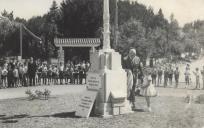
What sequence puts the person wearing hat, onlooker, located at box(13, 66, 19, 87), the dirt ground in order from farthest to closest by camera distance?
onlooker, located at box(13, 66, 19, 87), the person wearing hat, the dirt ground

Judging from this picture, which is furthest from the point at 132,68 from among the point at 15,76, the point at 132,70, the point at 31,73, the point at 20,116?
the point at 31,73

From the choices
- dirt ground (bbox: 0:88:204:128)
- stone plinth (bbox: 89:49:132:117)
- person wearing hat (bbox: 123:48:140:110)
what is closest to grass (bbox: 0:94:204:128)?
dirt ground (bbox: 0:88:204:128)

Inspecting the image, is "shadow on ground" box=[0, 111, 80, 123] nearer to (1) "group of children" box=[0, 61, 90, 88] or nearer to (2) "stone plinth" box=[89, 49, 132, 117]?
(2) "stone plinth" box=[89, 49, 132, 117]

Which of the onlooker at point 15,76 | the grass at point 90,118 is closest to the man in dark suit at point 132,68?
the grass at point 90,118

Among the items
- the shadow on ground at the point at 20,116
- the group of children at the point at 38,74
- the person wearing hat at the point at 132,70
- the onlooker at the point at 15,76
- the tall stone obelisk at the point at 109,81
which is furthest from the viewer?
the group of children at the point at 38,74

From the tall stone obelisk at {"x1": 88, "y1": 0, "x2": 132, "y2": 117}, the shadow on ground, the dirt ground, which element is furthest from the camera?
the tall stone obelisk at {"x1": 88, "y1": 0, "x2": 132, "y2": 117}

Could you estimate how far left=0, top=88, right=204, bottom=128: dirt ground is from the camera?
11.2 metres

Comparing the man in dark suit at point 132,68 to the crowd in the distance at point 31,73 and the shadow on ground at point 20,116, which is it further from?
the crowd in the distance at point 31,73

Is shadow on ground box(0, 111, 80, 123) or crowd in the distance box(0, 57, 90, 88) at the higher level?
crowd in the distance box(0, 57, 90, 88)

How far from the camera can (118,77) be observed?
43.2 ft

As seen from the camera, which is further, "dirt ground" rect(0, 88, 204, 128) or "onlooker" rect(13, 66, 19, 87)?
"onlooker" rect(13, 66, 19, 87)

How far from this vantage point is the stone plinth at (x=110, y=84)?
12.9m

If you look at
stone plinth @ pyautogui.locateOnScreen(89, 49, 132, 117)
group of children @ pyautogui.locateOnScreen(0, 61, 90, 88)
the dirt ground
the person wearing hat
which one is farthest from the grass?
group of children @ pyautogui.locateOnScreen(0, 61, 90, 88)

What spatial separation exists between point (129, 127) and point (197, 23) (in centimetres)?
558
